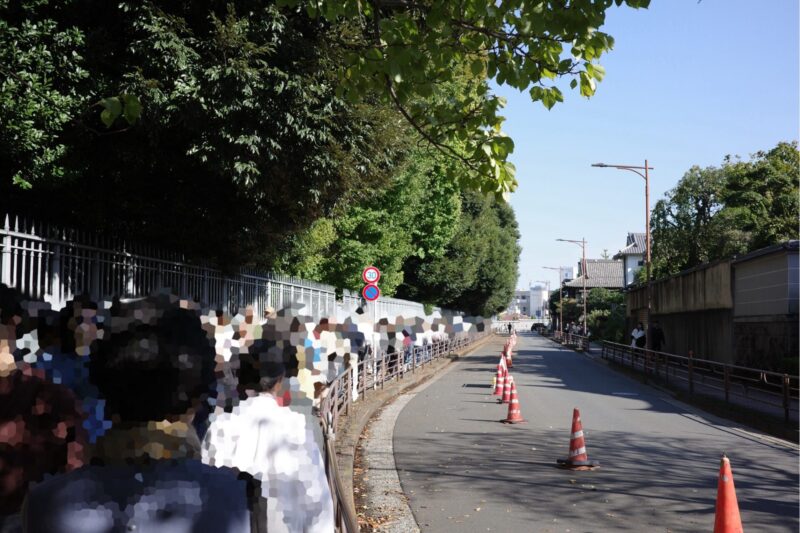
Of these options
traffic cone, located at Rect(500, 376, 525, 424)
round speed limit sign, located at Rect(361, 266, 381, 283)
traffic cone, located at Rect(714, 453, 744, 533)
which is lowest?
traffic cone, located at Rect(500, 376, 525, 424)

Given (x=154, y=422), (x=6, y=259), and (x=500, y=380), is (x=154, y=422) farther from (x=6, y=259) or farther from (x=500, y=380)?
(x=500, y=380)

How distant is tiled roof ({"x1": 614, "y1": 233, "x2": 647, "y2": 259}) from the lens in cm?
9220

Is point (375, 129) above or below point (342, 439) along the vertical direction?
above

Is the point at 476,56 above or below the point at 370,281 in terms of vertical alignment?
above

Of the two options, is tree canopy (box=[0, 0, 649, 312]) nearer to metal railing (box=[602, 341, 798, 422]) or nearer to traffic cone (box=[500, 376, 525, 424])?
traffic cone (box=[500, 376, 525, 424])

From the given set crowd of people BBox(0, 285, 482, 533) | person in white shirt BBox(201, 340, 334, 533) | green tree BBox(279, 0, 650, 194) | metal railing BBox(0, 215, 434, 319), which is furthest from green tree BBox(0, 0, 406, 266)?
person in white shirt BBox(201, 340, 334, 533)

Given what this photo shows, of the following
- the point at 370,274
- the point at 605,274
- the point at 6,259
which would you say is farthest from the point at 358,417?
the point at 605,274

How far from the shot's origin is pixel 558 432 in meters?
13.5

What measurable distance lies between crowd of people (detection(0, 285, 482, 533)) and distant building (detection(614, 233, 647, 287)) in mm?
87140

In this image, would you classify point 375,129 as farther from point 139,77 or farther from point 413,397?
point 413,397

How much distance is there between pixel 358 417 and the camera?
48.1 feet

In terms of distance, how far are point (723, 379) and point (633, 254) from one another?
2874 inches

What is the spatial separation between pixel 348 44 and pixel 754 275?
1778cm

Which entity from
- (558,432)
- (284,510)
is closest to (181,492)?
(284,510)
